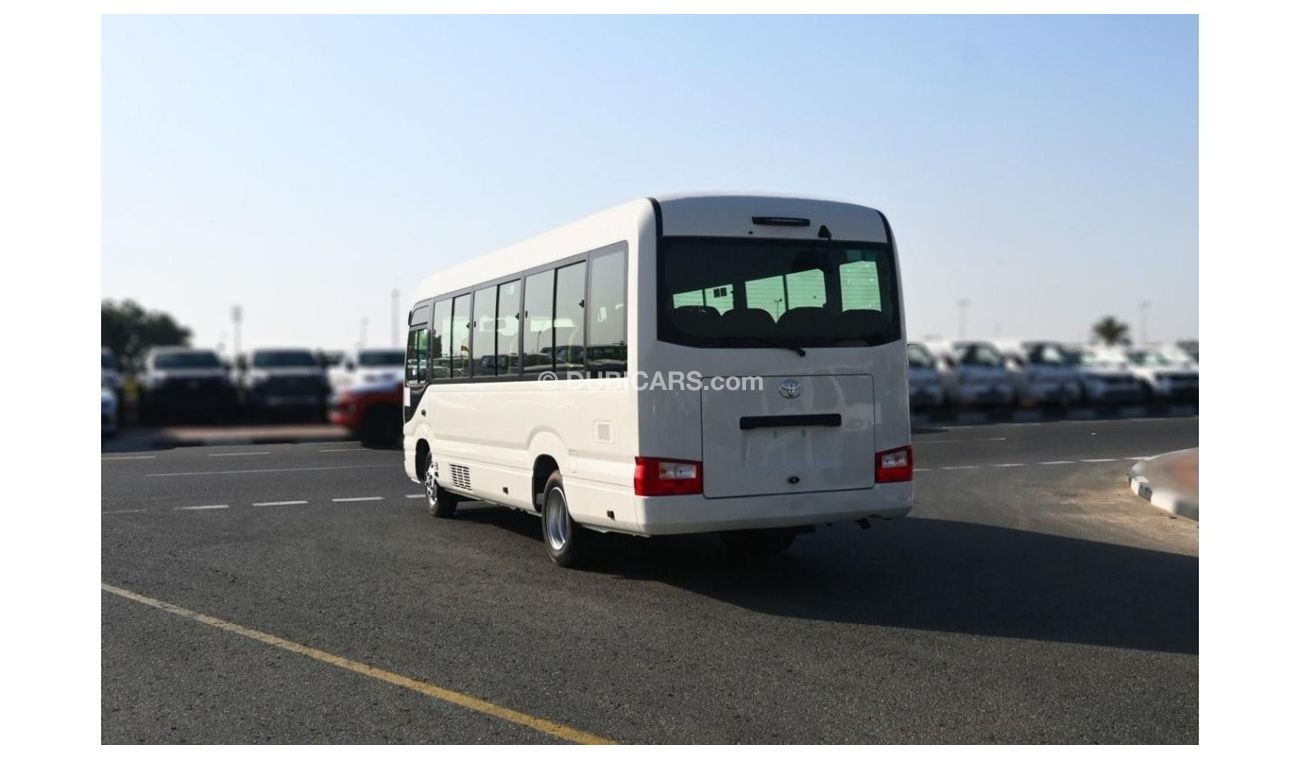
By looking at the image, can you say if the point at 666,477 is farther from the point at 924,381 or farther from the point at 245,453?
the point at 924,381

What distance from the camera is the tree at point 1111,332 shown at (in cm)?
10619

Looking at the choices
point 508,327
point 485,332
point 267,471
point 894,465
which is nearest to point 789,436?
point 894,465

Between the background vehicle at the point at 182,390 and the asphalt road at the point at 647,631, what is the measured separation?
1585cm

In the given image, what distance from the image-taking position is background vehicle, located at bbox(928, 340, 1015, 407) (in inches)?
1256

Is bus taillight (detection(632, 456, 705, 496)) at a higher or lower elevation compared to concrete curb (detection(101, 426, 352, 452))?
higher

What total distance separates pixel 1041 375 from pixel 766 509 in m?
26.4

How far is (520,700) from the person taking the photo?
5.93m

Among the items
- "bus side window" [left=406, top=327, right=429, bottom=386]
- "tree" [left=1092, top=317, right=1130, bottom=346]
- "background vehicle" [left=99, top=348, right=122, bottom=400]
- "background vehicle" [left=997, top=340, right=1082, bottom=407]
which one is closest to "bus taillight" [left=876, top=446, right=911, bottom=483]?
"bus side window" [left=406, top=327, right=429, bottom=386]

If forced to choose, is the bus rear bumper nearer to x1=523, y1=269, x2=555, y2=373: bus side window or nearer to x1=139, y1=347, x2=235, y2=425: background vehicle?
x1=523, y1=269, x2=555, y2=373: bus side window

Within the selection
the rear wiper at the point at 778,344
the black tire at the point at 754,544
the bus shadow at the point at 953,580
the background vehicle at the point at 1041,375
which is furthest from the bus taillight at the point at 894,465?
the background vehicle at the point at 1041,375

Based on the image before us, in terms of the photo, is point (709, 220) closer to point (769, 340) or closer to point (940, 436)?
point (769, 340)

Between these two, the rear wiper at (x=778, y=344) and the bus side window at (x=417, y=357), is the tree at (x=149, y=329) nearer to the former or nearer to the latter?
the bus side window at (x=417, y=357)

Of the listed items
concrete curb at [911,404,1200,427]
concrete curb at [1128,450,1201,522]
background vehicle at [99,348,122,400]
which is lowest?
concrete curb at [1128,450,1201,522]

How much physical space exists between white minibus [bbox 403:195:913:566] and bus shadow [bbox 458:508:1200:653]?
0.52m
